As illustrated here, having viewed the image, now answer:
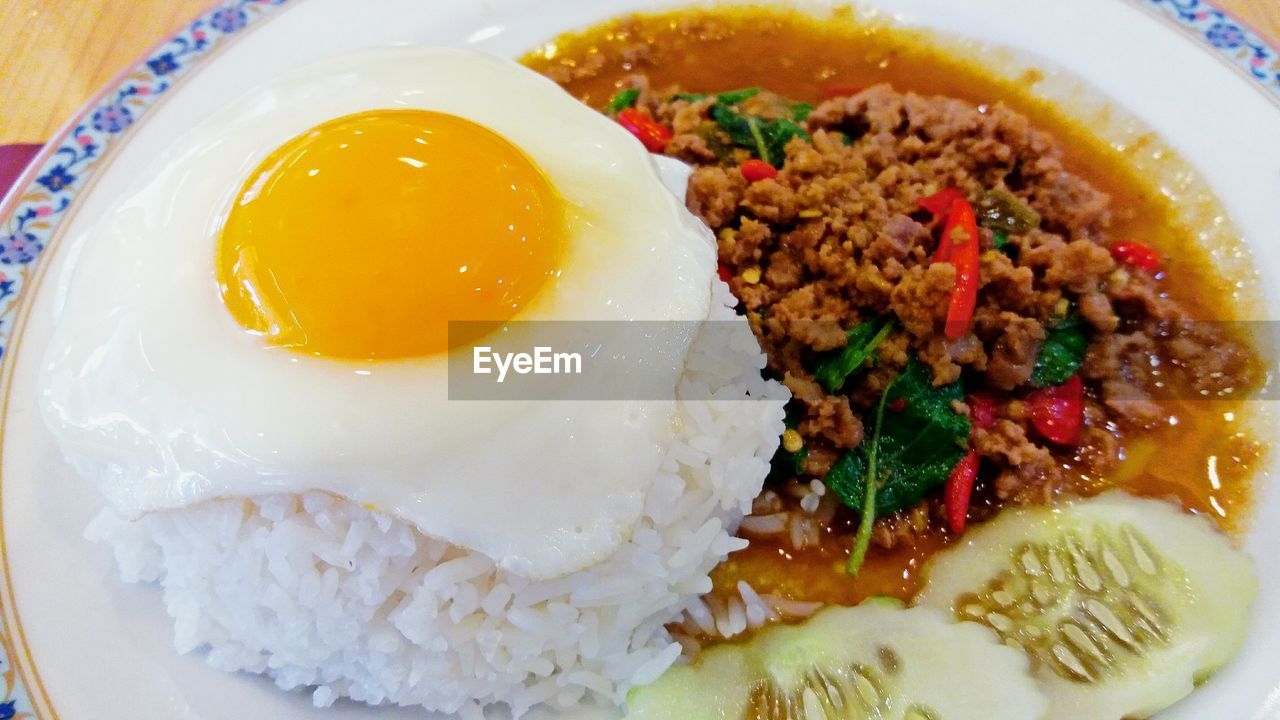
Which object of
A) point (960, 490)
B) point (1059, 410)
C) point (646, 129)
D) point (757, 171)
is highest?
point (757, 171)

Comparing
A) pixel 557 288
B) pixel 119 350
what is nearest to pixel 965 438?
pixel 557 288

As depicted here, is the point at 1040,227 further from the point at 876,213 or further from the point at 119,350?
the point at 119,350

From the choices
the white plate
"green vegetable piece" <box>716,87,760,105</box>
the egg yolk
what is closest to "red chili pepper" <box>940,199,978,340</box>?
the white plate

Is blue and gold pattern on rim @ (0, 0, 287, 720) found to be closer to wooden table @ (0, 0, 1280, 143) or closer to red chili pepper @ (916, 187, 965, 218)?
wooden table @ (0, 0, 1280, 143)

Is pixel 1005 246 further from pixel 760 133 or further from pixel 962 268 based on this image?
pixel 760 133

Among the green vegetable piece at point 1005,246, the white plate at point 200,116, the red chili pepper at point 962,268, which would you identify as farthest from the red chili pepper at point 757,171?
the white plate at point 200,116

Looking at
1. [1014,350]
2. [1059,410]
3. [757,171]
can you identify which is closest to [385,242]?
[757,171]
